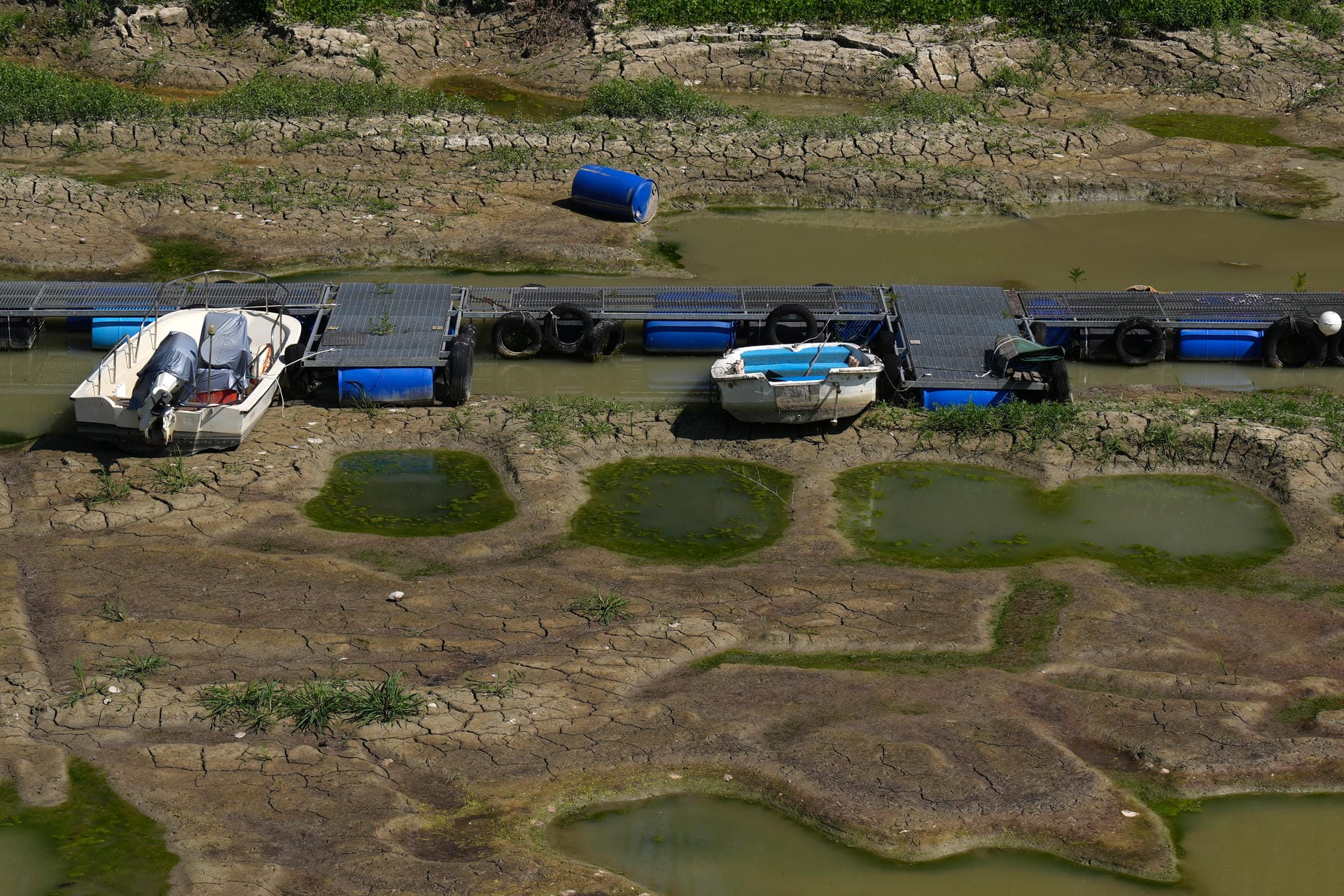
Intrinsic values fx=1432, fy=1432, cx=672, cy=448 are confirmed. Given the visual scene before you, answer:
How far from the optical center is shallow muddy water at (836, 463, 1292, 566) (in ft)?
48.4

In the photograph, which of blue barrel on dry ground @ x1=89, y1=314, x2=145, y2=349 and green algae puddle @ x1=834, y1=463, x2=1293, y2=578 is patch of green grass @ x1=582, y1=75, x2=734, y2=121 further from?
green algae puddle @ x1=834, y1=463, x2=1293, y2=578

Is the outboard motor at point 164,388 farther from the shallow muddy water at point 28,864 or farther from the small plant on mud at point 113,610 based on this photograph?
the shallow muddy water at point 28,864

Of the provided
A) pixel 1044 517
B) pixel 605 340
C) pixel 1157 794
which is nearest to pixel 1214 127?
pixel 605 340

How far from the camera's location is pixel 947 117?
27297mm

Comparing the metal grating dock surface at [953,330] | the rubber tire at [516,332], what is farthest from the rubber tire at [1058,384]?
the rubber tire at [516,332]

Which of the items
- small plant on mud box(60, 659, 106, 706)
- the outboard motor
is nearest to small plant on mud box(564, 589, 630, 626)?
small plant on mud box(60, 659, 106, 706)

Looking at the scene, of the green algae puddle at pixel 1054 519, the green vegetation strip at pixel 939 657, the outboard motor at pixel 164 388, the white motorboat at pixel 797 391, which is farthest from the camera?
the white motorboat at pixel 797 391

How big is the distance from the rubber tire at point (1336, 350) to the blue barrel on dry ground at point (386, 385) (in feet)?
39.3

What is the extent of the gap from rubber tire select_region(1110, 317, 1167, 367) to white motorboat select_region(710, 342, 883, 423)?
13.0 feet

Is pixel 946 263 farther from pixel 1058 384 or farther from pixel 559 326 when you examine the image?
pixel 559 326

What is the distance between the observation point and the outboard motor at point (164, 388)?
1548cm

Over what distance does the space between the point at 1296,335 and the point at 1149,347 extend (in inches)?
79.1

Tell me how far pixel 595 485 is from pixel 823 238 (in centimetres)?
929

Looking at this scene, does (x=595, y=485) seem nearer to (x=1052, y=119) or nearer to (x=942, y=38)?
(x=1052, y=119)
